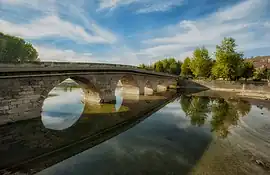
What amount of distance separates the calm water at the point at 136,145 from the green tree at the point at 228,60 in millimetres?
33618

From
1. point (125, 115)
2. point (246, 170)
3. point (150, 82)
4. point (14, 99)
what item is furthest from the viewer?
point (150, 82)

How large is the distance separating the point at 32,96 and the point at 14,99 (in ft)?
4.89

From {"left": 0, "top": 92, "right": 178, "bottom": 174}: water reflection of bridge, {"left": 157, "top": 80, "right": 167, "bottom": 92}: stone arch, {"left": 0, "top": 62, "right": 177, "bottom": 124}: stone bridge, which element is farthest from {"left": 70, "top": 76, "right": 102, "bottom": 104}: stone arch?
{"left": 157, "top": 80, "right": 167, "bottom": 92}: stone arch

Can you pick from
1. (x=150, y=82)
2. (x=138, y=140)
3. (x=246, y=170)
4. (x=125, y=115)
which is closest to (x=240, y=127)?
(x=246, y=170)

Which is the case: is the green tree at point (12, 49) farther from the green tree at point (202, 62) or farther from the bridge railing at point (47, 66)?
the green tree at point (202, 62)

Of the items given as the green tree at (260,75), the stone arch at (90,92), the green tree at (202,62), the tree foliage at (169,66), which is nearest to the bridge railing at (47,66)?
the stone arch at (90,92)

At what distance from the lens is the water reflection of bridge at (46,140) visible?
9141mm

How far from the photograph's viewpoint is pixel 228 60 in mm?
47656

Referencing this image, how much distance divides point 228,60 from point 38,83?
48939 millimetres

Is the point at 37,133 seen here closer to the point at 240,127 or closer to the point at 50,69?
the point at 50,69

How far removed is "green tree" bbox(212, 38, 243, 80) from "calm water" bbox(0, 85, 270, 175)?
33.6 meters

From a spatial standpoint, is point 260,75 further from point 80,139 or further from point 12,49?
point 12,49

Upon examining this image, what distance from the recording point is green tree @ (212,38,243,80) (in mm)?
47688

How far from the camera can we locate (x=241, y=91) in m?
45.2
